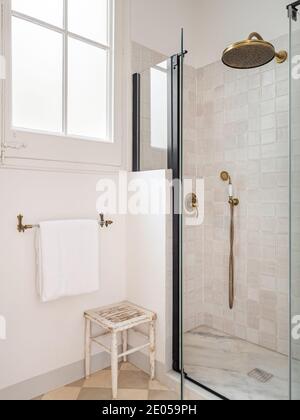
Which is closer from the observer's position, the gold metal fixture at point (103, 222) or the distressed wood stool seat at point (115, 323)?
the distressed wood stool seat at point (115, 323)

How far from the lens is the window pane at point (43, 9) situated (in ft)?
5.23

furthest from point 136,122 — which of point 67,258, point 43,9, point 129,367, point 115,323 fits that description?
point 129,367

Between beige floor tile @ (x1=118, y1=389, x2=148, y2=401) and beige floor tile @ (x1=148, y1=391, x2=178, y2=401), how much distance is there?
0.10 feet

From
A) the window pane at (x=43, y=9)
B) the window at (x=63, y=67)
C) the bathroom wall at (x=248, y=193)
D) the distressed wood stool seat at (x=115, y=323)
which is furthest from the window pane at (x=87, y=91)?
the distressed wood stool seat at (x=115, y=323)

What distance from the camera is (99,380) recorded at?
5.83ft

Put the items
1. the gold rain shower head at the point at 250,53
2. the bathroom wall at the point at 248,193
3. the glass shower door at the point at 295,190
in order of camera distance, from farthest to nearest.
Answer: the bathroom wall at the point at 248,193, the gold rain shower head at the point at 250,53, the glass shower door at the point at 295,190

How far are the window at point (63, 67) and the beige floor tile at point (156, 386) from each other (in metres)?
1.43

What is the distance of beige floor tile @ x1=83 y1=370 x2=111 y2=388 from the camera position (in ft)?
5.66

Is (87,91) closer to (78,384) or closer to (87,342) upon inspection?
(87,342)

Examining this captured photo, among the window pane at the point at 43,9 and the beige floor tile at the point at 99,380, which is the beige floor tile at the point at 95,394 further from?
the window pane at the point at 43,9

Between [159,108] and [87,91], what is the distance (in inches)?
17.1

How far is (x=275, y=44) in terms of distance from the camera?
1.91 metres

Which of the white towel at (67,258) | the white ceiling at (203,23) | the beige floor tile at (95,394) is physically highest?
the white ceiling at (203,23)

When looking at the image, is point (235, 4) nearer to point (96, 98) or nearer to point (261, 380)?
point (96, 98)
